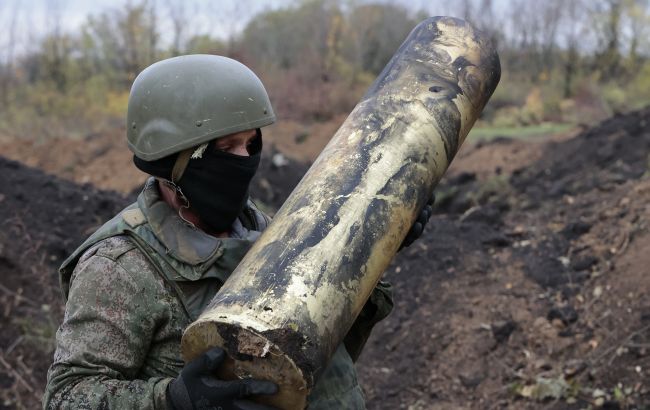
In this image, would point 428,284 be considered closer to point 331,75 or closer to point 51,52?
point 331,75

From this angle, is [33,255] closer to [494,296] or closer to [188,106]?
[494,296]

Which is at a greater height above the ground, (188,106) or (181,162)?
(188,106)

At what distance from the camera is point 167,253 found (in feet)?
6.82

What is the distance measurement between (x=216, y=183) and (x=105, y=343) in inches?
20.3

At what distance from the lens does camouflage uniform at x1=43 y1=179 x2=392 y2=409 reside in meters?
1.93

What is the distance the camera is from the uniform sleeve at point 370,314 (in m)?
2.51

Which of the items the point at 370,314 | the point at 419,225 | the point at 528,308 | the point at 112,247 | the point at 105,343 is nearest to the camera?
the point at 105,343

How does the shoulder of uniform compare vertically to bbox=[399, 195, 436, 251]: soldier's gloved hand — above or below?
above

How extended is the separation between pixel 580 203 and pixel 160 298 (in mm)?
7664

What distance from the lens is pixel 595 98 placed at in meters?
23.0

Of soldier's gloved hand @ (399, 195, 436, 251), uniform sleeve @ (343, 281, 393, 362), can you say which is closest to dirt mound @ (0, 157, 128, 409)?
uniform sleeve @ (343, 281, 393, 362)

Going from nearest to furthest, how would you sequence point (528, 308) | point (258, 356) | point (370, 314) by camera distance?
point (258, 356) → point (370, 314) → point (528, 308)

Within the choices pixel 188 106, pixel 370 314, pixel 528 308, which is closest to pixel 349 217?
pixel 188 106

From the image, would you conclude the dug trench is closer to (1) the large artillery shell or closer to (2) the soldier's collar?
(2) the soldier's collar
